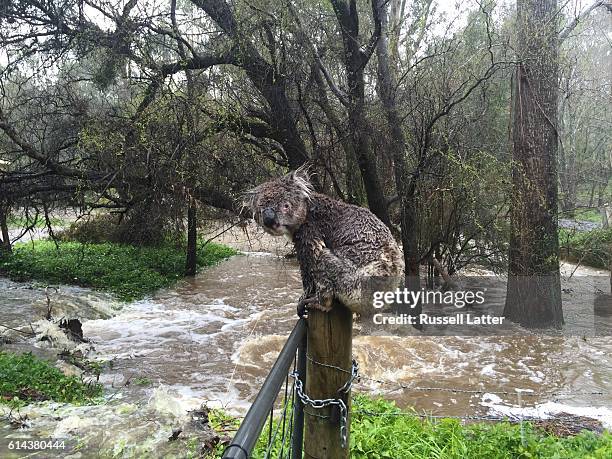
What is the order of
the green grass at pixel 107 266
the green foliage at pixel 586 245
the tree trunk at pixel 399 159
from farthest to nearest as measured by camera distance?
the green grass at pixel 107 266, the green foliage at pixel 586 245, the tree trunk at pixel 399 159

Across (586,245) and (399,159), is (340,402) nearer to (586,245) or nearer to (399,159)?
(399,159)

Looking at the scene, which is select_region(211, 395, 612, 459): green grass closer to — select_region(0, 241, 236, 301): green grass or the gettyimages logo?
the gettyimages logo

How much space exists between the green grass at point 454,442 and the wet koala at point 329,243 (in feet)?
7.21

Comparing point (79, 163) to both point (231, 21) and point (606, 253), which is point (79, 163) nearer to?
point (231, 21)

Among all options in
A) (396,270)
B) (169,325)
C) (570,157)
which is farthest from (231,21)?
(570,157)

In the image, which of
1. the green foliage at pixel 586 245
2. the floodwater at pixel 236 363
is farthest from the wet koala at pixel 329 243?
the green foliage at pixel 586 245

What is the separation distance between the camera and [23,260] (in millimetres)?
12867

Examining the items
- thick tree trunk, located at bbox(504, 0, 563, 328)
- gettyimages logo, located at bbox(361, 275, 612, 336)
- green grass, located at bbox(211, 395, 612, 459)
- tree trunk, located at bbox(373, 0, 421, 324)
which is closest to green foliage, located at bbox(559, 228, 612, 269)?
gettyimages logo, located at bbox(361, 275, 612, 336)

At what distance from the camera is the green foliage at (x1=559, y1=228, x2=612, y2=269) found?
35.3ft

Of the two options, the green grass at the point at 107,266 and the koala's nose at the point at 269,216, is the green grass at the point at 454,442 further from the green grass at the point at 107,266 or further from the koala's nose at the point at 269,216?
the green grass at the point at 107,266

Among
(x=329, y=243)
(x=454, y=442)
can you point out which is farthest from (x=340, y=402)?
(x=454, y=442)

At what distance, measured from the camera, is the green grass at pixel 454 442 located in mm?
3428

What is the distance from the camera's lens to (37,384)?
216 inches

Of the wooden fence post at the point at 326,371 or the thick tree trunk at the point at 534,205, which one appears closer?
the wooden fence post at the point at 326,371
